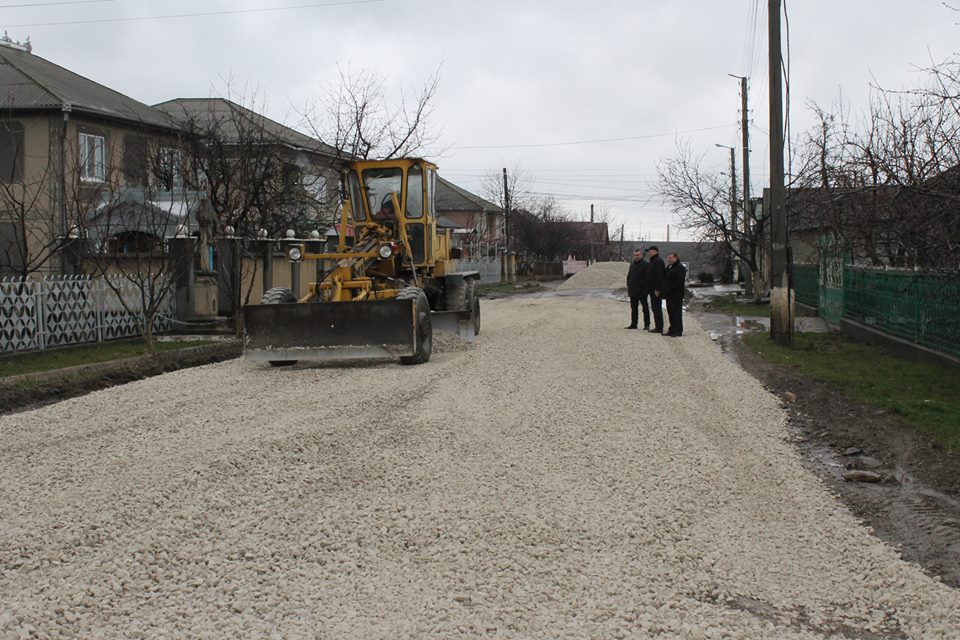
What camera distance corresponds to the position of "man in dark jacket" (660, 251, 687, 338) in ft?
58.6

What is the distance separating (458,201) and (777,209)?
61.9m

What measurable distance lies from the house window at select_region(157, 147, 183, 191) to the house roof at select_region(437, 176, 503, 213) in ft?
167

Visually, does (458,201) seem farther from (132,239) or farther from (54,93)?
(132,239)

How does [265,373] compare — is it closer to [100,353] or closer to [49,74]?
[100,353]

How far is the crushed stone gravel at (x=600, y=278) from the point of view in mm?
47156

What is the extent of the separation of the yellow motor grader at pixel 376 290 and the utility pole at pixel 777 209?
505 cm

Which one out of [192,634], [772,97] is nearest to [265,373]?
[192,634]

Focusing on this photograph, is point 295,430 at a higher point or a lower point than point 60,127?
lower

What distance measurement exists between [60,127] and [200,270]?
7814 millimetres

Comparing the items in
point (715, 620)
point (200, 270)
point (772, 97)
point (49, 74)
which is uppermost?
point (49, 74)

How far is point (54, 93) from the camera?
1049 inches

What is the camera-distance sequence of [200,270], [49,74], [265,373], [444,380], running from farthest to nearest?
[49,74], [200,270], [265,373], [444,380]

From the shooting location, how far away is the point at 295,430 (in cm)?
799

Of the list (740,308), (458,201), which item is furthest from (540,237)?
(740,308)
